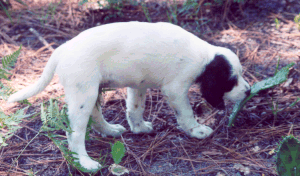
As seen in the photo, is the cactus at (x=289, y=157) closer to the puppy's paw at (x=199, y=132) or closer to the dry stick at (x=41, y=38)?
the puppy's paw at (x=199, y=132)

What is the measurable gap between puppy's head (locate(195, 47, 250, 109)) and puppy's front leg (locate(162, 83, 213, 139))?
20 centimetres

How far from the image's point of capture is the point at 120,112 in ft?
10.6

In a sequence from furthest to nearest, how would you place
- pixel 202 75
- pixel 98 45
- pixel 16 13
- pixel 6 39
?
pixel 16 13
pixel 6 39
pixel 202 75
pixel 98 45

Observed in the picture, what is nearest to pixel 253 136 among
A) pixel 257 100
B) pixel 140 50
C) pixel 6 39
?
pixel 257 100

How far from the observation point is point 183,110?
2613 millimetres

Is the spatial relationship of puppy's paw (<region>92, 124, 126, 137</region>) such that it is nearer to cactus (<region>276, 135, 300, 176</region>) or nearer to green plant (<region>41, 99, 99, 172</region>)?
green plant (<region>41, 99, 99, 172</region>)

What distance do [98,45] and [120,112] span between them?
45.9 inches

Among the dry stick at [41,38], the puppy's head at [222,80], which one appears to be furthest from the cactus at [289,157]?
the dry stick at [41,38]

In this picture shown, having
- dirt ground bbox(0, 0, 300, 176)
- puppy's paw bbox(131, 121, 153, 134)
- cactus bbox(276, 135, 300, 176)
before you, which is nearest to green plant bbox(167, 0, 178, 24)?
dirt ground bbox(0, 0, 300, 176)

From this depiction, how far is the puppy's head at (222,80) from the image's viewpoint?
2.53m

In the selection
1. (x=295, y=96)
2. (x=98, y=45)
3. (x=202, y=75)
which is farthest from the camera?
(x=295, y=96)

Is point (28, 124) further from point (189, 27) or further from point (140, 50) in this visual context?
point (189, 27)

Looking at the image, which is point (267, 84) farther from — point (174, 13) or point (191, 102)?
point (174, 13)

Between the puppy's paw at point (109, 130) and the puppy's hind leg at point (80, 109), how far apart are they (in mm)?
433
